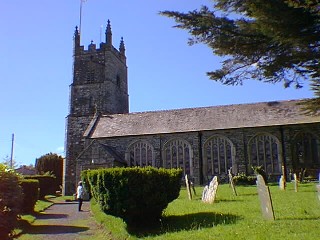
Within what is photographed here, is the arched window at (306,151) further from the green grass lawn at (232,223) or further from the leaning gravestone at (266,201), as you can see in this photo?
the leaning gravestone at (266,201)

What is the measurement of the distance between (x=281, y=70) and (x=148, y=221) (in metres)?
5.71

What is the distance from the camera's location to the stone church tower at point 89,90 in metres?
39.0

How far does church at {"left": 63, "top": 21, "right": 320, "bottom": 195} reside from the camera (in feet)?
95.5

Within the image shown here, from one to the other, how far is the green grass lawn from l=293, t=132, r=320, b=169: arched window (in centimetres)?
1640

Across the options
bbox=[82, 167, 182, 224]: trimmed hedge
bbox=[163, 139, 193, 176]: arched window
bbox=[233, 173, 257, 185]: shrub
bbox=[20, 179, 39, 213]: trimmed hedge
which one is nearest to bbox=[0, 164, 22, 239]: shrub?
bbox=[82, 167, 182, 224]: trimmed hedge

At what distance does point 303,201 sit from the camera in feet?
41.9

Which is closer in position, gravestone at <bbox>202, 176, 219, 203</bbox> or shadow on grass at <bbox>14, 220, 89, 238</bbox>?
shadow on grass at <bbox>14, 220, 89, 238</bbox>

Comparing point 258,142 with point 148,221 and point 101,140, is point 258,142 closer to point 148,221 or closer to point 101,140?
point 101,140

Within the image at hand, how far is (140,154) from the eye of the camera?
32.1 m

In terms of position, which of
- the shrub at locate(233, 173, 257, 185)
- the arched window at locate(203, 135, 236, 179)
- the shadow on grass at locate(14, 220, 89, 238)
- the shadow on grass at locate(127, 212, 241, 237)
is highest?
the arched window at locate(203, 135, 236, 179)

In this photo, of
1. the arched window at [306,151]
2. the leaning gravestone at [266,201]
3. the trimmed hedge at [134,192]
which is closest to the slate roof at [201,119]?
the arched window at [306,151]

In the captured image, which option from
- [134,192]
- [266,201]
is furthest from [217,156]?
[266,201]

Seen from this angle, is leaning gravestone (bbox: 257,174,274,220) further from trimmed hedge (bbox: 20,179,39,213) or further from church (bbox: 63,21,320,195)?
church (bbox: 63,21,320,195)

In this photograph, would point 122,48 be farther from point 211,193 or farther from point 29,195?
point 211,193
